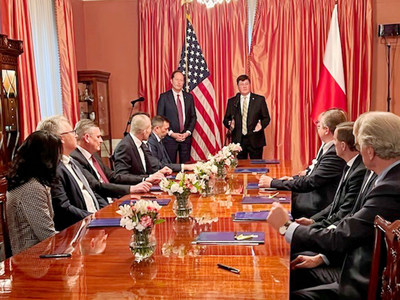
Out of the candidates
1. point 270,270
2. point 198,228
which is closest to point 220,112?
point 198,228

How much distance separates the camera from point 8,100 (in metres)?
4.78

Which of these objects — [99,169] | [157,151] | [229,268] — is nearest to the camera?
[229,268]

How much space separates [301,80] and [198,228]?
4.99 meters

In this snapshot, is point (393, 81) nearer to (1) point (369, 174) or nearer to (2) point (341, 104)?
(2) point (341, 104)

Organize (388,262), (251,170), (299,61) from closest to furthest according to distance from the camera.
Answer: (388,262), (251,170), (299,61)

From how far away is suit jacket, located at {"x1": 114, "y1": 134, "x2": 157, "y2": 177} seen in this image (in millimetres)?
4230

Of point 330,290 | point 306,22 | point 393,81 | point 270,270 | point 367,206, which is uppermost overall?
point 306,22

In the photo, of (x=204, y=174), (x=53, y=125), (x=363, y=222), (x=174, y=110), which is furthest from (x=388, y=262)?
(x=174, y=110)

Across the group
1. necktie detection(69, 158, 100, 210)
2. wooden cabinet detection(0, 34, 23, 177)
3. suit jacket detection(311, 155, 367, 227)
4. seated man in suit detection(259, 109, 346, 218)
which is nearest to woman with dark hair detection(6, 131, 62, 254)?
necktie detection(69, 158, 100, 210)

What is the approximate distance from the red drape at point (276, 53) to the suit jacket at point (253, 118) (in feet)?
1.77

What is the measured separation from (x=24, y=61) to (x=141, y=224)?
13.5 feet

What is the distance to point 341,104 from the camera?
6.74 meters

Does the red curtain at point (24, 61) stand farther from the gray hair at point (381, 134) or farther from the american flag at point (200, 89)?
the gray hair at point (381, 134)

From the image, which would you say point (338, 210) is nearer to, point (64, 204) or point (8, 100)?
point (64, 204)
